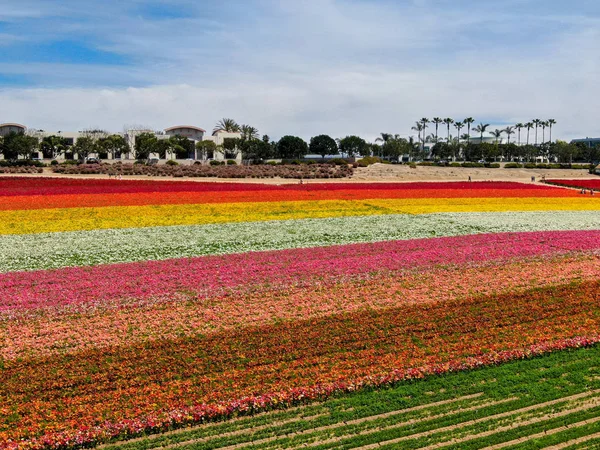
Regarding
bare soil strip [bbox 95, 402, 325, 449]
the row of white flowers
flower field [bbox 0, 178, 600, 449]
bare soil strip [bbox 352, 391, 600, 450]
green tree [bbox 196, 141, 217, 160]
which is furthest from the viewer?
green tree [bbox 196, 141, 217, 160]

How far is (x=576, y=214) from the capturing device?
3838 cm

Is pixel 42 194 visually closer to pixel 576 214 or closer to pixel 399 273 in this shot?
pixel 399 273

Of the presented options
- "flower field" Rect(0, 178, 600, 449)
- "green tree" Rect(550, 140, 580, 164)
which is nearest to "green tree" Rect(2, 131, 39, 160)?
"flower field" Rect(0, 178, 600, 449)

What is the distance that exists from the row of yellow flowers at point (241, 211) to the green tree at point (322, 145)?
4345 inches

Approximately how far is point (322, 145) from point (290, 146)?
17997 mm

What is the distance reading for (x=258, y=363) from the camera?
12484 mm

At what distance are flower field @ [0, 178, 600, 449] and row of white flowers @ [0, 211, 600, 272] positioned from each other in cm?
15

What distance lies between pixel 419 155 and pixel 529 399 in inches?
6427

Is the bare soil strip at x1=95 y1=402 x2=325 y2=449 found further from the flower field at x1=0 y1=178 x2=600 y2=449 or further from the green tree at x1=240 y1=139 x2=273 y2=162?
the green tree at x1=240 y1=139 x2=273 y2=162

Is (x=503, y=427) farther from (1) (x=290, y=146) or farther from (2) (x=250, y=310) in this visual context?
(1) (x=290, y=146)

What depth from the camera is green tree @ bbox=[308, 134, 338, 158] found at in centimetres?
15562

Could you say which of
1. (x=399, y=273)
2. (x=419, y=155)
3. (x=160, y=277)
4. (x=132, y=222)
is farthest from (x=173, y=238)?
(x=419, y=155)

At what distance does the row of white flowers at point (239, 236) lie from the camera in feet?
76.7

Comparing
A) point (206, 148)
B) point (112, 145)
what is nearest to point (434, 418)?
point (112, 145)
